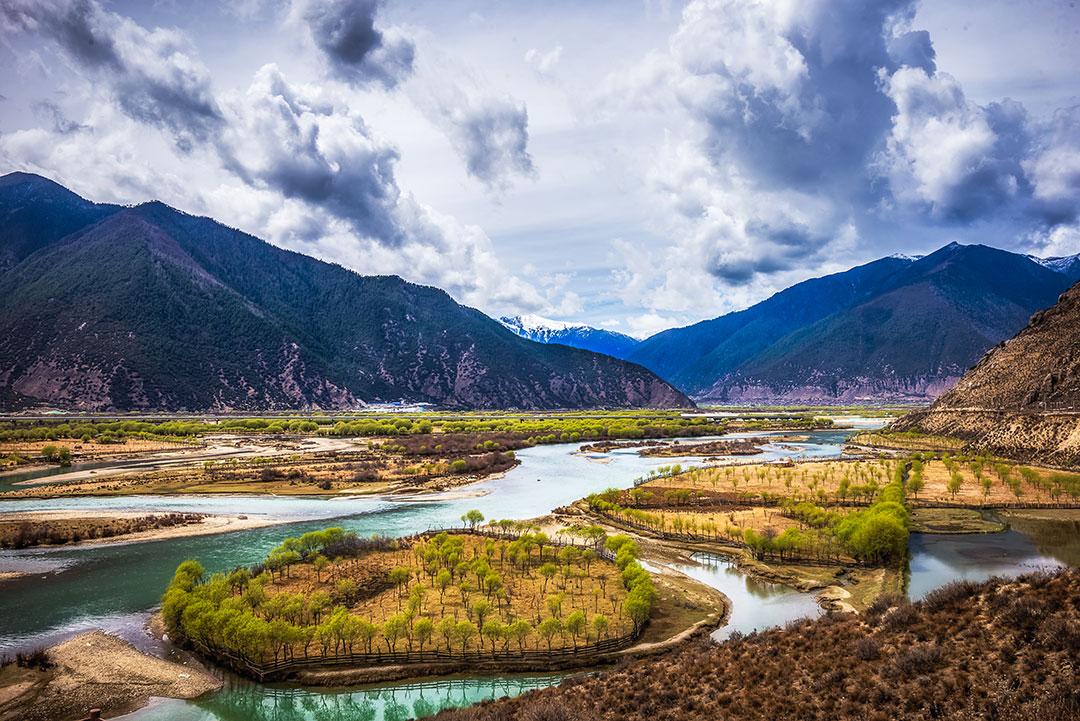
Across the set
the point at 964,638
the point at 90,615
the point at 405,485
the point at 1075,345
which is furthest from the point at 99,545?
the point at 1075,345

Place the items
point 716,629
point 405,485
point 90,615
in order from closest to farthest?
point 716,629, point 90,615, point 405,485

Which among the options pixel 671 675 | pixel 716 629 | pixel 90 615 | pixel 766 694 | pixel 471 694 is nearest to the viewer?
pixel 766 694

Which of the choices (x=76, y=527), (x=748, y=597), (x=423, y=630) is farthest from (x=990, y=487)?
(x=76, y=527)

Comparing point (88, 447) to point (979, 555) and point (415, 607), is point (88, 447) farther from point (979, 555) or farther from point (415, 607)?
point (979, 555)

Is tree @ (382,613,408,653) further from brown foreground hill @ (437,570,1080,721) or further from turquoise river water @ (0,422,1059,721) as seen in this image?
brown foreground hill @ (437,570,1080,721)

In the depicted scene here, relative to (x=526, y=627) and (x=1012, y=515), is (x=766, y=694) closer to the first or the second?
(x=526, y=627)

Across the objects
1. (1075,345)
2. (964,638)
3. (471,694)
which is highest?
(1075,345)

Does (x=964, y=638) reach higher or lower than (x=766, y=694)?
higher
